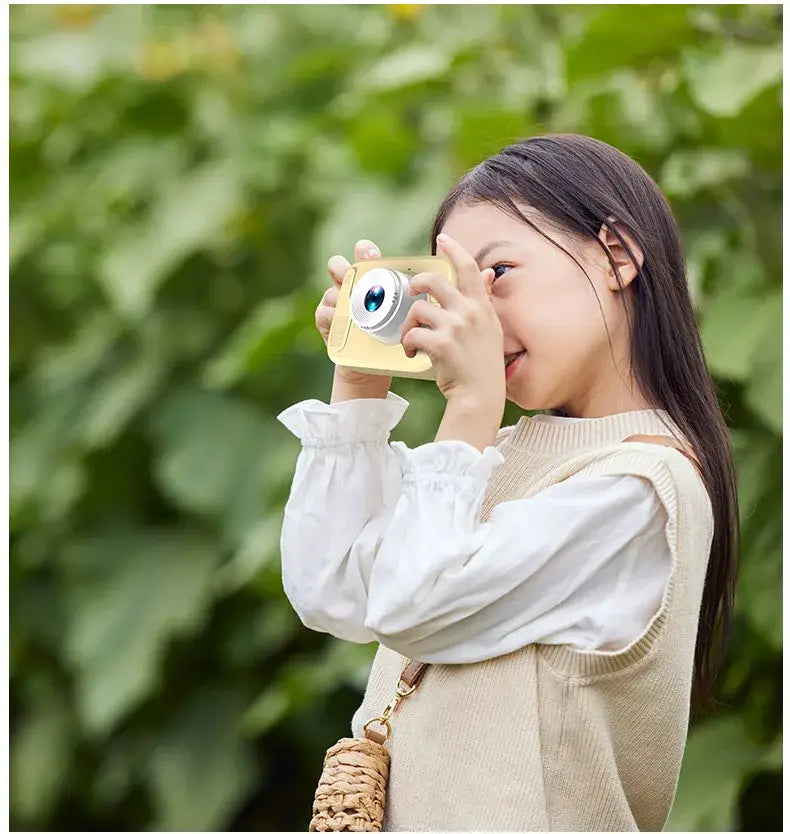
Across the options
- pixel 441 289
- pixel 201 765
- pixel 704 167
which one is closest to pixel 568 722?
pixel 441 289

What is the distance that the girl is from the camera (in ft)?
2.93

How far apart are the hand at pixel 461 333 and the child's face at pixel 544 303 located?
52 millimetres

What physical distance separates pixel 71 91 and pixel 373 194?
1.00m

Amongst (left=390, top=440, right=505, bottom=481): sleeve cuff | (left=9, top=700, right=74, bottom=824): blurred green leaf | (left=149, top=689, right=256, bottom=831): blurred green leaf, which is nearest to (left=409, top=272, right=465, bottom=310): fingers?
(left=390, top=440, right=505, bottom=481): sleeve cuff

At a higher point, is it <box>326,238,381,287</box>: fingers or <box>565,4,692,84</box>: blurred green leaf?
<box>565,4,692,84</box>: blurred green leaf

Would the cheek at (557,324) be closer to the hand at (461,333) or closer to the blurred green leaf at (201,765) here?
the hand at (461,333)

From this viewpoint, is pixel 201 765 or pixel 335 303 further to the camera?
pixel 201 765

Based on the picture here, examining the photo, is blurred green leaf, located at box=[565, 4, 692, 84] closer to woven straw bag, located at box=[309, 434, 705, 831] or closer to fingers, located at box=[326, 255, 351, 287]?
fingers, located at box=[326, 255, 351, 287]

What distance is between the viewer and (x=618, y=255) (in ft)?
3.30

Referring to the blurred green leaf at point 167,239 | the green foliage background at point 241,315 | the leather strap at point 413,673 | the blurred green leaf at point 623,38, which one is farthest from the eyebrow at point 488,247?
the blurred green leaf at point 167,239

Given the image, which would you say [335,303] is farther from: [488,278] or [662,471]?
[662,471]

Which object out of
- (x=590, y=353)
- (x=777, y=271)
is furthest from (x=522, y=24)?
(x=590, y=353)

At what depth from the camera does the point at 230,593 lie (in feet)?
8.44

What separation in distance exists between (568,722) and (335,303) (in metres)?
0.39
